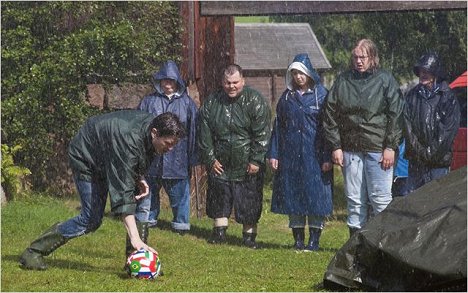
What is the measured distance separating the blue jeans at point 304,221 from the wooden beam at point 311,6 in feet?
10.2

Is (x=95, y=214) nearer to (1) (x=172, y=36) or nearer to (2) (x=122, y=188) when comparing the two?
(2) (x=122, y=188)

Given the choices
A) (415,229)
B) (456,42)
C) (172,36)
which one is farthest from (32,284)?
(456,42)

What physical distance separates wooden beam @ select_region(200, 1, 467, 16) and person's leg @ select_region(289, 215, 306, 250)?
311cm

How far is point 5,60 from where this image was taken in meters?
15.2

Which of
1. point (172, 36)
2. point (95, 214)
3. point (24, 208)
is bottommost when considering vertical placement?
point (24, 208)

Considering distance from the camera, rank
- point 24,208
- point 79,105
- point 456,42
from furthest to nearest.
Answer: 1. point 456,42
2. point 79,105
3. point 24,208

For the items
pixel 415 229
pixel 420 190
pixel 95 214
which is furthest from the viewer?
pixel 95 214

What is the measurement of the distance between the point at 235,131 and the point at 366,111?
1544mm

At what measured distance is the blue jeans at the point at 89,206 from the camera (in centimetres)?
938

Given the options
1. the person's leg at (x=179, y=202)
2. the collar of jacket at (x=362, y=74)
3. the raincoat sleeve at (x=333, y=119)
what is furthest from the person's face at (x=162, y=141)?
the person's leg at (x=179, y=202)

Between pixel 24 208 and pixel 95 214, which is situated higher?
pixel 95 214

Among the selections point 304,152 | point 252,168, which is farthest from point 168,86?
point 304,152

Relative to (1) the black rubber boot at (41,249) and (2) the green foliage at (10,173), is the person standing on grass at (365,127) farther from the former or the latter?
(2) the green foliage at (10,173)

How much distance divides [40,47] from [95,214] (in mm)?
6366
